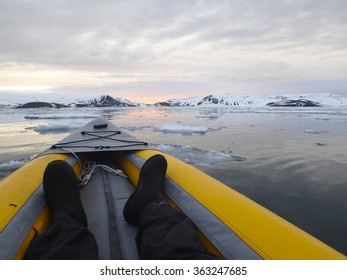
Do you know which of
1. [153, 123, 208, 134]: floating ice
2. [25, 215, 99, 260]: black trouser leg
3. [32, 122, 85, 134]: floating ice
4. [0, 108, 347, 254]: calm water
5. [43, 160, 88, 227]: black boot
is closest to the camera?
[25, 215, 99, 260]: black trouser leg

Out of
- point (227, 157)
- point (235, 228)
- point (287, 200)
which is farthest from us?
point (227, 157)

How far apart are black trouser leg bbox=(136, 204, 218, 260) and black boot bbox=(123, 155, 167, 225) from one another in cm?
15

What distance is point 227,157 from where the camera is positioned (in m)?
4.75

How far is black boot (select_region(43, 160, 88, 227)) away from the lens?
1.68 m

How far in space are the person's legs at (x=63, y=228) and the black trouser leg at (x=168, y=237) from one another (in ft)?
0.85

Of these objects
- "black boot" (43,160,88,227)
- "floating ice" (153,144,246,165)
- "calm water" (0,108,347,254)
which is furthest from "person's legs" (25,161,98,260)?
"floating ice" (153,144,246,165)

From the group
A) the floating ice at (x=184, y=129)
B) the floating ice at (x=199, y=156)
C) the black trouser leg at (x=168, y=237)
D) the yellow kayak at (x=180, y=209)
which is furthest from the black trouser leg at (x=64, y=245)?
the floating ice at (x=184, y=129)

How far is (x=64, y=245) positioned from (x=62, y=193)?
2.27 ft

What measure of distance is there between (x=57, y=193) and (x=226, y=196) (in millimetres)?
1124

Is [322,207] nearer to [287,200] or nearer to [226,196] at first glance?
[287,200]

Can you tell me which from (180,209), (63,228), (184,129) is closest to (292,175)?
(180,209)

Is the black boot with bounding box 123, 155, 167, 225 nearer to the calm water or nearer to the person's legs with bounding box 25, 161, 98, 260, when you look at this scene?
the person's legs with bounding box 25, 161, 98, 260

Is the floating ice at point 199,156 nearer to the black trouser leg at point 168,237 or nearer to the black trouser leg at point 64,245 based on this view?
the black trouser leg at point 168,237
